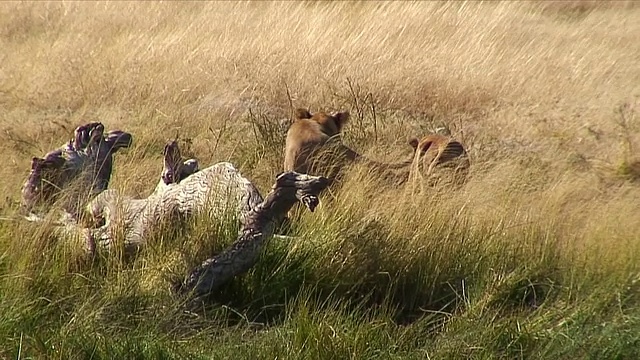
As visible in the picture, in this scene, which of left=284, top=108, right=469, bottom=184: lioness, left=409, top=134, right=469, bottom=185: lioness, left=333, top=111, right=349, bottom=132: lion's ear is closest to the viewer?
left=409, top=134, right=469, bottom=185: lioness

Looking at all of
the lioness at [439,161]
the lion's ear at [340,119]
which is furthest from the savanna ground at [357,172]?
the lion's ear at [340,119]

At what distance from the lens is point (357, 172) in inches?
243

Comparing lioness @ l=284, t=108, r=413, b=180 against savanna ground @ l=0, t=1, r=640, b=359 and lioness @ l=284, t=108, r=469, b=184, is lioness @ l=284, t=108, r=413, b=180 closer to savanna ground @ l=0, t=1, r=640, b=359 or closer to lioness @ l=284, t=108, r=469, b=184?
lioness @ l=284, t=108, r=469, b=184

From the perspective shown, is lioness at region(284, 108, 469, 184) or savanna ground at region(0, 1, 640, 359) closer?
savanna ground at region(0, 1, 640, 359)

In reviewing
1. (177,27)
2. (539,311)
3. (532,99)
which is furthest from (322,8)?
(539,311)

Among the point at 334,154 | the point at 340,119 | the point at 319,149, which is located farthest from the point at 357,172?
the point at 340,119

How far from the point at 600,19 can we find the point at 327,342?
1060 cm

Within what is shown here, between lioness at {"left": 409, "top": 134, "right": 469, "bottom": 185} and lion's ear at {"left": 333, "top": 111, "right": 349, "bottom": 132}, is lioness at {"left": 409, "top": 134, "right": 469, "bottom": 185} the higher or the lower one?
the higher one

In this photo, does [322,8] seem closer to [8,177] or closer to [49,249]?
[8,177]

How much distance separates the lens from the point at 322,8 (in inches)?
514

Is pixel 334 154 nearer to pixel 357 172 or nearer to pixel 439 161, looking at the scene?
pixel 357 172

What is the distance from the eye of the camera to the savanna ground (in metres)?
4.59

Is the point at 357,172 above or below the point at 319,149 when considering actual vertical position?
above

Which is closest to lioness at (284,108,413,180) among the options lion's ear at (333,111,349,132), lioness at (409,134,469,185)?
lion's ear at (333,111,349,132)
